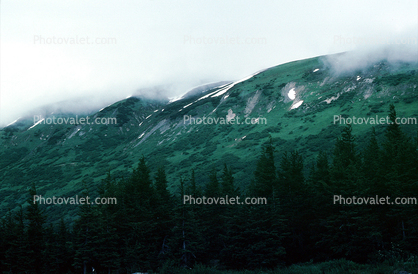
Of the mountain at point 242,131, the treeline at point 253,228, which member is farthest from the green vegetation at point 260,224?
the mountain at point 242,131

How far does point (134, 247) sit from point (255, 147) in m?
70.1

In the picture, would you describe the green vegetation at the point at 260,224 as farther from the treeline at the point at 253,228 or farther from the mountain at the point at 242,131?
the mountain at the point at 242,131

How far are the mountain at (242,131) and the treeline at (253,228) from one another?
1248 inches

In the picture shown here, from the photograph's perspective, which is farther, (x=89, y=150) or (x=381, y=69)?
(x=89, y=150)

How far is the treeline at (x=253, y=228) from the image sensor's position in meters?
28.7

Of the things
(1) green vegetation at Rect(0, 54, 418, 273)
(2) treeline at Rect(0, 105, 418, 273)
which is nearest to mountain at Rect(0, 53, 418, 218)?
(1) green vegetation at Rect(0, 54, 418, 273)

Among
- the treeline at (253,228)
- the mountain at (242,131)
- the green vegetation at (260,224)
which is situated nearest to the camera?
the green vegetation at (260,224)

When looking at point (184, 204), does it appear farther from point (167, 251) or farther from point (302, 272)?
point (302, 272)

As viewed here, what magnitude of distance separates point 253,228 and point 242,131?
310ft

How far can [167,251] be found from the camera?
3453 cm

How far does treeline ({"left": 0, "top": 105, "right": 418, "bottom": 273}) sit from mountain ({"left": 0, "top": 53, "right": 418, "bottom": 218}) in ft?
104

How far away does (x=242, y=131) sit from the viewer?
405 feet

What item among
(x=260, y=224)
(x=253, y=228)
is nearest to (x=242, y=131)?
(x=260, y=224)

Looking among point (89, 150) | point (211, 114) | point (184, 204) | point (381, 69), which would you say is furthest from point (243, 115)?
point (184, 204)
